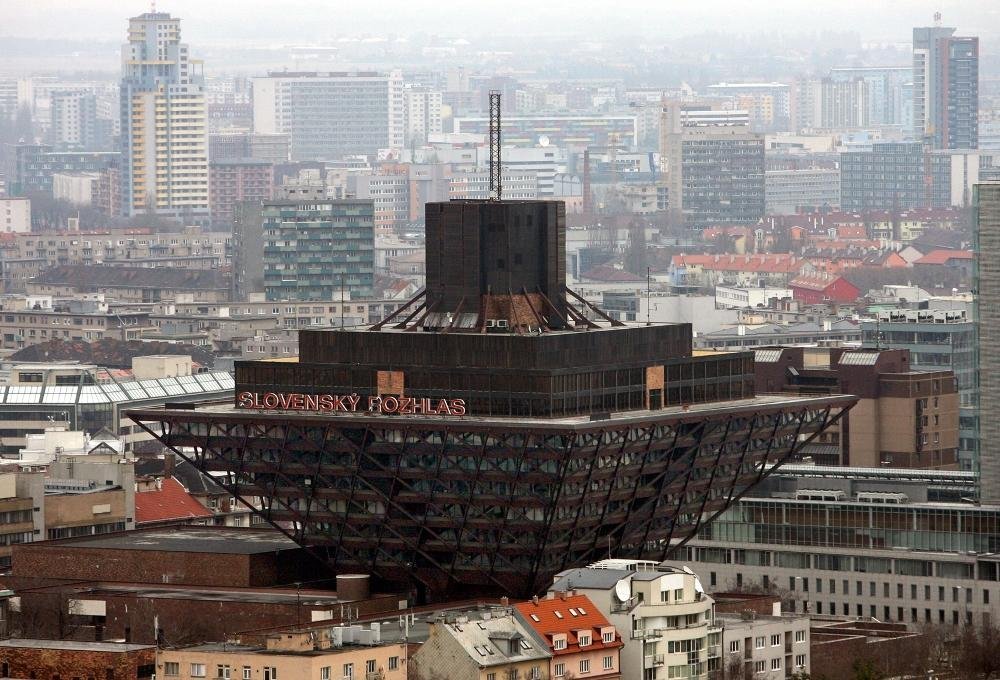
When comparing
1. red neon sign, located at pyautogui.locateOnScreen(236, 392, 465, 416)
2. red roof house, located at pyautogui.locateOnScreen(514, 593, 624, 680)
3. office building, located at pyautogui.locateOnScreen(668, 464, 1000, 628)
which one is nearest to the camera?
red roof house, located at pyautogui.locateOnScreen(514, 593, 624, 680)

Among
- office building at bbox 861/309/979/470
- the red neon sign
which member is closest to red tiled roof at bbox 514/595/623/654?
the red neon sign

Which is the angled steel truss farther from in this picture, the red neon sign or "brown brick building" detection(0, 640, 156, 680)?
"brown brick building" detection(0, 640, 156, 680)

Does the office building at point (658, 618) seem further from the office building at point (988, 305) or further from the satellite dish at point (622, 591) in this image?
the office building at point (988, 305)

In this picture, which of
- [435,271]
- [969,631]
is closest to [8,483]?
[435,271]

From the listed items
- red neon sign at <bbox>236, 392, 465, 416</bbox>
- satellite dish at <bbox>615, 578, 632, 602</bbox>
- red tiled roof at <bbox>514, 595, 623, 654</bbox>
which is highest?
red neon sign at <bbox>236, 392, 465, 416</bbox>

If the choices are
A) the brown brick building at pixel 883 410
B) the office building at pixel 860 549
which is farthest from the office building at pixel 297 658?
the brown brick building at pixel 883 410

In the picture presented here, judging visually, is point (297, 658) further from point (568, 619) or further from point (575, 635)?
point (568, 619)

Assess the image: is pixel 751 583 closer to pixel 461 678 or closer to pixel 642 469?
pixel 642 469
